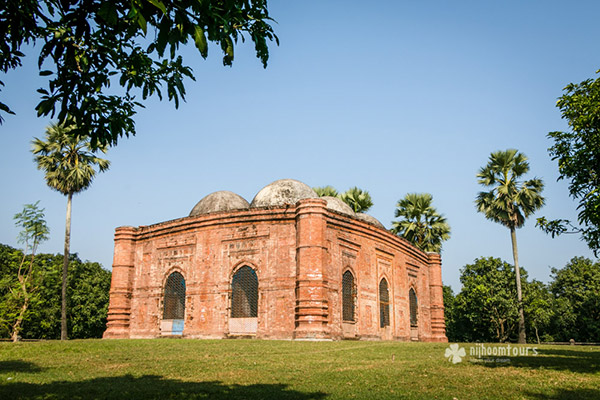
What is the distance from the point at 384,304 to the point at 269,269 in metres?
7.41

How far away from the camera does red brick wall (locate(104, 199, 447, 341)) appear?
19.0 metres

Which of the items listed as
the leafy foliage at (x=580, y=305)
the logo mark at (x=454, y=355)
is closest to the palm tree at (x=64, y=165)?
the logo mark at (x=454, y=355)

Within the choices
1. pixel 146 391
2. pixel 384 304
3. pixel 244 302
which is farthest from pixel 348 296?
pixel 146 391

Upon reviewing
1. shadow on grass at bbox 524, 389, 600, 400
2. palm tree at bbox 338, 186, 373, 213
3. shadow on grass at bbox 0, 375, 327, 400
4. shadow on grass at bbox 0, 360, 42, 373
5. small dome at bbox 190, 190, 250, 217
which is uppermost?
palm tree at bbox 338, 186, 373, 213

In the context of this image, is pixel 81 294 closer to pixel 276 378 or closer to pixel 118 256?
pixel 118 256

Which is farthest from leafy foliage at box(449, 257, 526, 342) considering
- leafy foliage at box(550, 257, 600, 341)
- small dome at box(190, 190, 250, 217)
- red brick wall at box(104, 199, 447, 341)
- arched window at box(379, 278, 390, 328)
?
small dome at box(190, 190, 250, 217)

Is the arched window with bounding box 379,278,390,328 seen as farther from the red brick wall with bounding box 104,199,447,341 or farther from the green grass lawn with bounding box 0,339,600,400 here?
the green grass lawn with bounding box 0,339,600,400

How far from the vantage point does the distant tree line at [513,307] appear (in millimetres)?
31956

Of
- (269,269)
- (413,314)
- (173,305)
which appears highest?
(269,269)

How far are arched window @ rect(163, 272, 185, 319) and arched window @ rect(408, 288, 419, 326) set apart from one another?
42.7 feet

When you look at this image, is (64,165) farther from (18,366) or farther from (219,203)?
(18,366)

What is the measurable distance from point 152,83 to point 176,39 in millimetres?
1727

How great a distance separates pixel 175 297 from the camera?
72.7ft

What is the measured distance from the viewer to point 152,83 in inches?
209
